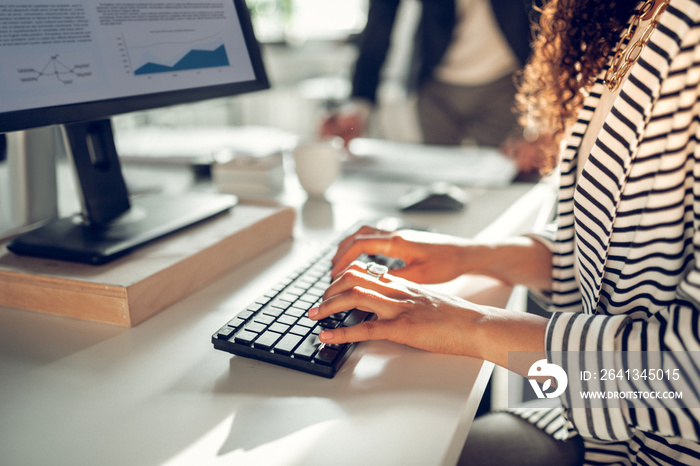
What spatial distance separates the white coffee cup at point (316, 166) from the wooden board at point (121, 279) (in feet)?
1.25

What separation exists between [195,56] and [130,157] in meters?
0.58

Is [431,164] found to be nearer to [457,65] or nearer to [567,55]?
[567,55]

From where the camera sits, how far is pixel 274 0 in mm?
3404

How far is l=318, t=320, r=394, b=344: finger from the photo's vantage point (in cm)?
47

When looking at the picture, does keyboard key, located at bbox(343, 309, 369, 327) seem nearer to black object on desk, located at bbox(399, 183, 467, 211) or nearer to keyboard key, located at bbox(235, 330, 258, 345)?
keyboard key, located at bbox(235, 330, 258, 345)

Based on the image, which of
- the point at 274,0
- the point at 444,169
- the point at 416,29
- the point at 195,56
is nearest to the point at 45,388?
the point at 195,56

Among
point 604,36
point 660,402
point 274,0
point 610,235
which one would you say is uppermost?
point 274,0

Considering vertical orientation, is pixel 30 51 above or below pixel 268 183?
above

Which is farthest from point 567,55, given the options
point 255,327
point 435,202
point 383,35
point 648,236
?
point 383,35

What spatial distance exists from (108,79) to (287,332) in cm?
38

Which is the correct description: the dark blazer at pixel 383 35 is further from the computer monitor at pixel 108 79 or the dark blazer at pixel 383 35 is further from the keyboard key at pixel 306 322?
the keyboard key at pixel 306 322

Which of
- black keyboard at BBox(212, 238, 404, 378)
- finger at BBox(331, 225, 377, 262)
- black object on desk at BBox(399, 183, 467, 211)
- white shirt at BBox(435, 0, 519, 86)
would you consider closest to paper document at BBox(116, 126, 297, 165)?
black object on desk at BBox(399, 183, 467, 211)

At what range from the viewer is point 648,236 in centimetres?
50

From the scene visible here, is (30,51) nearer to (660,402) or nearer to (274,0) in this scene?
(660,402)
